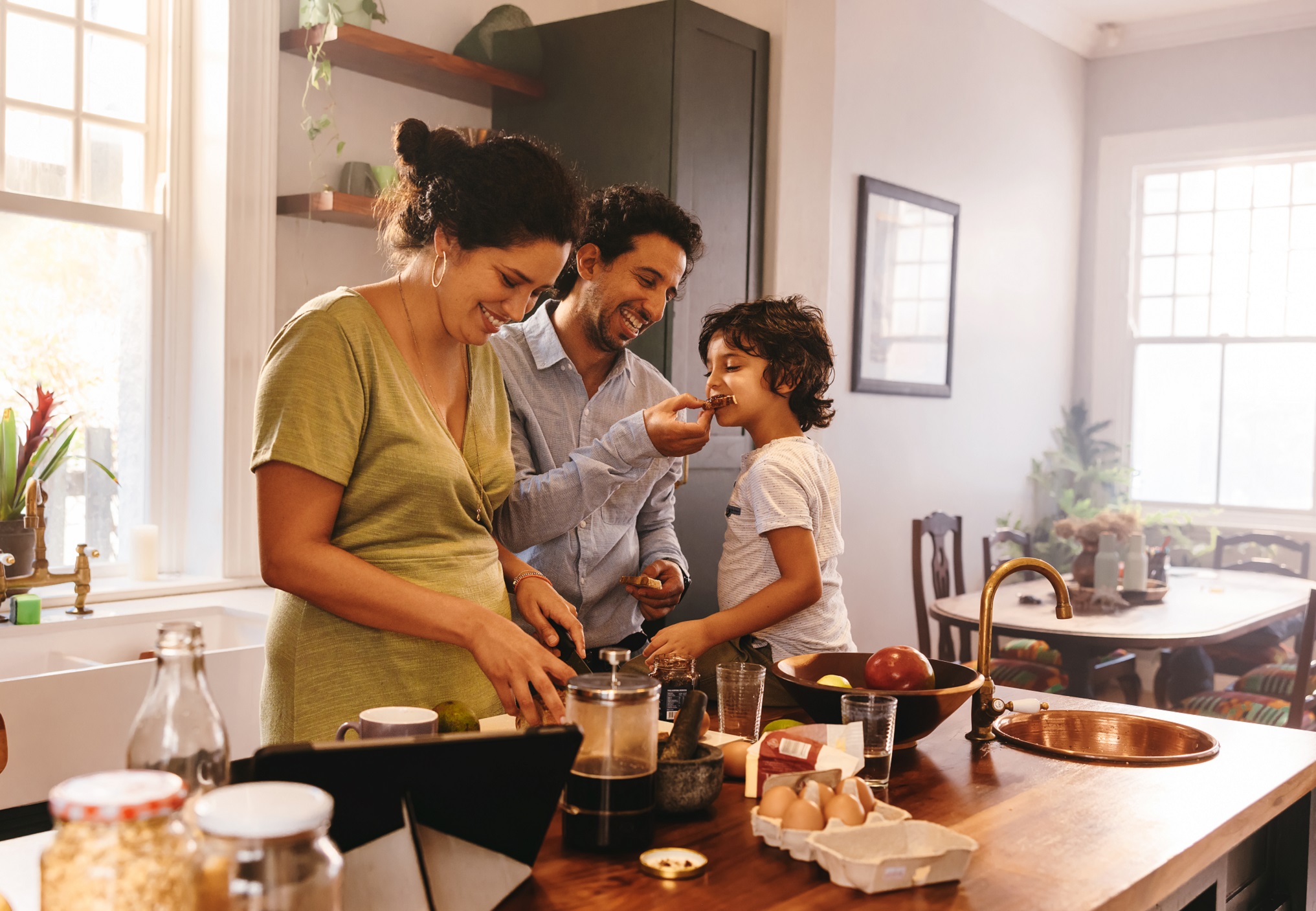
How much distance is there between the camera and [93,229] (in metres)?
3.14

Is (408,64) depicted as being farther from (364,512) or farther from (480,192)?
(364,512)

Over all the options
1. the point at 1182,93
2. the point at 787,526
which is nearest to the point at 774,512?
the point at 787,526

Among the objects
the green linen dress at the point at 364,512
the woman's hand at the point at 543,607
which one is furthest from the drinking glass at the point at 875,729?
the green linen dress at the point at 364,512

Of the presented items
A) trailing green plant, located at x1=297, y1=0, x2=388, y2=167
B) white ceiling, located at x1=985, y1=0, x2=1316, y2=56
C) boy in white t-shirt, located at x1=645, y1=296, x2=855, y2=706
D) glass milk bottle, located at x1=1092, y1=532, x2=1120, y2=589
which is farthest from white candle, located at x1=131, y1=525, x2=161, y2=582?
white ceiling, located at x1=985, y1=0, x2=1316, y2=56

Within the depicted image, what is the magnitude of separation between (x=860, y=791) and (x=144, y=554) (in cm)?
250

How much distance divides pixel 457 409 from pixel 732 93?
7.23ft

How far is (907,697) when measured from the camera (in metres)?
1.59

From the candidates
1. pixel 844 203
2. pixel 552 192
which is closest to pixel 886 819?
pixel 552 192

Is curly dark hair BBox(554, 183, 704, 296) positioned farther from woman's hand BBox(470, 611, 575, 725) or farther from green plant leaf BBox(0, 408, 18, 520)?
green plant leaf BBox(0, 408, 18, 520)

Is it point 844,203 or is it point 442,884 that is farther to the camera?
point 844,203

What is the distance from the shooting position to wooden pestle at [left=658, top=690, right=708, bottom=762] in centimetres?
133

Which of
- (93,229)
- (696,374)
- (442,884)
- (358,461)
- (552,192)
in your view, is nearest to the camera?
(442,884)

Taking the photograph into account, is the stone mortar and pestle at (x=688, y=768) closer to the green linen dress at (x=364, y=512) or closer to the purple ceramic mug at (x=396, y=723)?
the purple ceramic mug at (x=396, y=723)

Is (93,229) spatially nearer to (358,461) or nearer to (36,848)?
(358,461)
